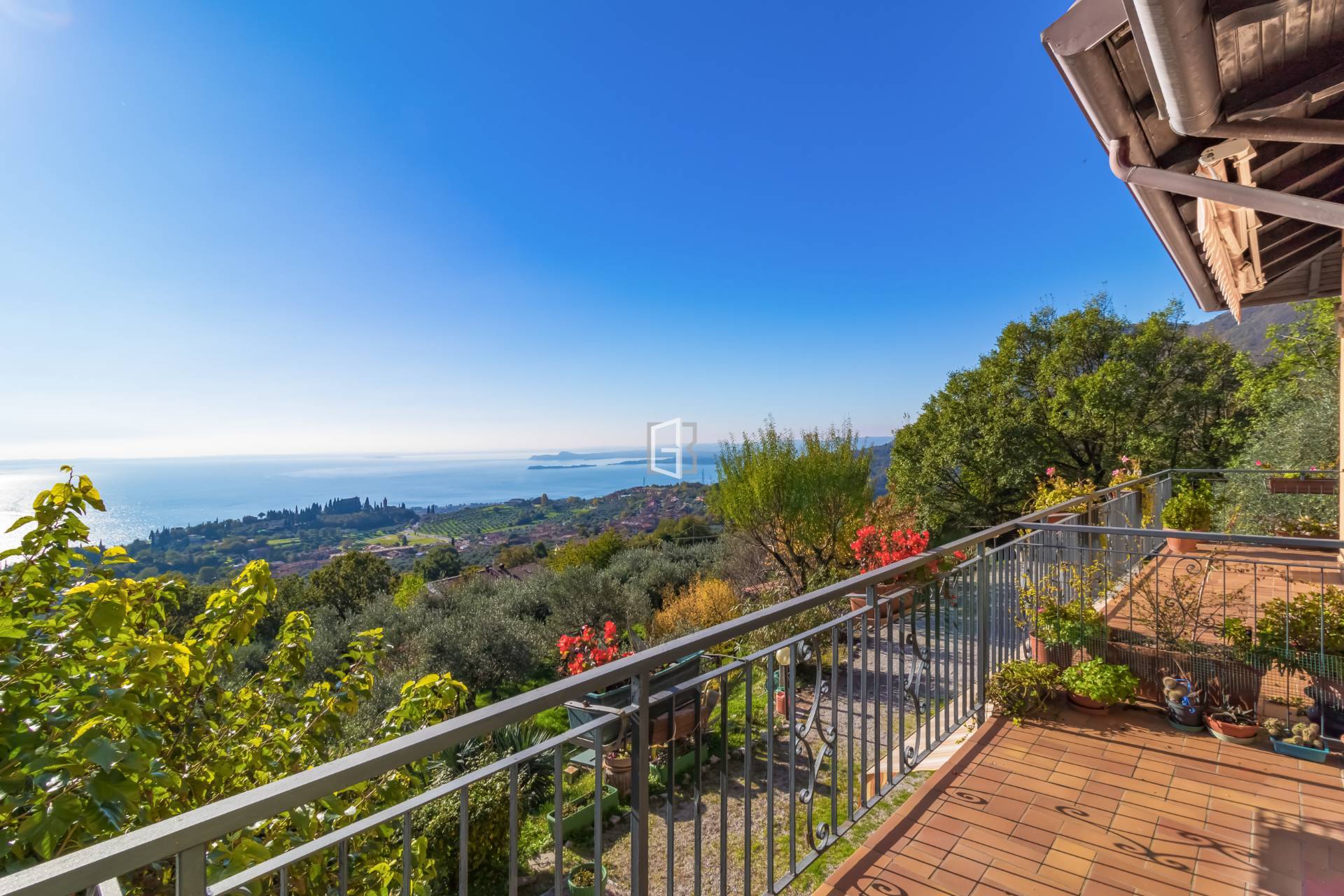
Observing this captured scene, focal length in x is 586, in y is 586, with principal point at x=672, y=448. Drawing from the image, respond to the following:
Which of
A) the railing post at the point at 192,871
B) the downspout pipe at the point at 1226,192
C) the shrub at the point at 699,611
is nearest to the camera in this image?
the railing post at the point at 192,871

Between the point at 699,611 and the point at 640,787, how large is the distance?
9095 millimetres

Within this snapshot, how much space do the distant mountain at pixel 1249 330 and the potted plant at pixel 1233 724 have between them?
1442cm

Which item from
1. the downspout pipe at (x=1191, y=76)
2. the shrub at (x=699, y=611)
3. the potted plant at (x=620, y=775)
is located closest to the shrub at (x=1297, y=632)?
the downspout pipe at (x=1191, y=76)

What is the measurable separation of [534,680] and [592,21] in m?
10.5

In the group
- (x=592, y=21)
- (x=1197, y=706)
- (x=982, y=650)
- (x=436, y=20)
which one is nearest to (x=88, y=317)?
(x=436, y=20)

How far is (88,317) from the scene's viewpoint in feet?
49.3

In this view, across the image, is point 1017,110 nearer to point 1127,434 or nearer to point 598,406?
point 1127,434

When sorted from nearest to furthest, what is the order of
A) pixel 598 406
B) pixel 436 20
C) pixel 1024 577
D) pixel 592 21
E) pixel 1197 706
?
pixel 1197 706, pixel 1024 577, pixel 436 20, pixel 592 21, pixel 598 406

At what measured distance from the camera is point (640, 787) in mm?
1436

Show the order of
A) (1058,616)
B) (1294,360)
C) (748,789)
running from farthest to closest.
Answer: (1294,360), (1058,616), (748,789)

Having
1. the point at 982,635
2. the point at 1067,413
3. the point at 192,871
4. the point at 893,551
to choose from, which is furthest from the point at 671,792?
the point at 1067,413

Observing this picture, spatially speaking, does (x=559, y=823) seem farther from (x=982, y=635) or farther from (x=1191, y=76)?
(x=982, y=635)

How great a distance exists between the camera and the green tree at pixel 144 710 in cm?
128

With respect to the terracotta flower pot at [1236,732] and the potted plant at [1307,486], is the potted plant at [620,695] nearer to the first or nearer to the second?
the terracotta flower pot at [1236,732]
